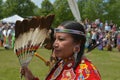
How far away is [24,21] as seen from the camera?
2.96 meters

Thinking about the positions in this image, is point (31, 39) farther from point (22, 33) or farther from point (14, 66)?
point (14, 66)

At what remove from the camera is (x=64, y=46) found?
2.88m

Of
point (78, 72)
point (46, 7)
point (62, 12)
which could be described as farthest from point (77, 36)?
point (46, 7)

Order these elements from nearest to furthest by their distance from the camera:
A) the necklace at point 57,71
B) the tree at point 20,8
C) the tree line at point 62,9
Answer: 1. the necklace at point 57,71
2. the tree line at point 62,9
3. the tree at point 20,8

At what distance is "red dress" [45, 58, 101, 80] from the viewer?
2.82 meters

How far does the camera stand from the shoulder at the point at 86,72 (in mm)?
2809

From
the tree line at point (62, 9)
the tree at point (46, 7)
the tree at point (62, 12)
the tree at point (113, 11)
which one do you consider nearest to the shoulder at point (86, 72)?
the tree line at point (62, 9)

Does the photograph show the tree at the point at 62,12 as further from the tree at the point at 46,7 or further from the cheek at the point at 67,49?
the cheek at the point at 67,49

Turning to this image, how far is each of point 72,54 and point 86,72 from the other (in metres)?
0.21

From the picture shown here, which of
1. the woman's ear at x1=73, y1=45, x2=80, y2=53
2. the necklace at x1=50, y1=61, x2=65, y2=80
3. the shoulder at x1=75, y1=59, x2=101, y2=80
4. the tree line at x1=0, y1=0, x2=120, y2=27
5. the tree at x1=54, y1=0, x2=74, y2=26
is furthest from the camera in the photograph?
the tree at x1=54, y1=0, x2=74, y2=26

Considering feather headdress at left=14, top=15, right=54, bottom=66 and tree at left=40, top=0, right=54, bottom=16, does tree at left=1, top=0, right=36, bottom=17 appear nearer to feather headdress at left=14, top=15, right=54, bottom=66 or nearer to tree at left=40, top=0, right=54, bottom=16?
tree at left=40, top=0, right=54, bottom=16

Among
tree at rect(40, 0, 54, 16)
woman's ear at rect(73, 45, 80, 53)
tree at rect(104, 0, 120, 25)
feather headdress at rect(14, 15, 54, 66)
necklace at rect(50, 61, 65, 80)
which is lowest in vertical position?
tree at rect(104, 0, 120, 25)

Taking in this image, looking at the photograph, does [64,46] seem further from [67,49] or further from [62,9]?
[62,9]

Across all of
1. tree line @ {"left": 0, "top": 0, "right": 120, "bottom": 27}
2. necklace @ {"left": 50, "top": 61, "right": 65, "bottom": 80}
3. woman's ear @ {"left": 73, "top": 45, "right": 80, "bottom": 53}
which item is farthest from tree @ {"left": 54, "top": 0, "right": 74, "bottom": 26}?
woman's ear @ {"left": 73, "top": 45, "right": 80, "bottom": 53}
